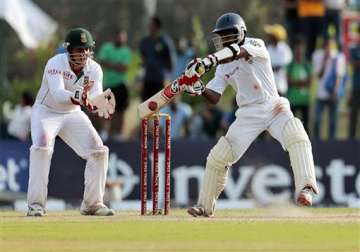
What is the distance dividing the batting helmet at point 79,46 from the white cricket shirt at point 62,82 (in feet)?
0.26

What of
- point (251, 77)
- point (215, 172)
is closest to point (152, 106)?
point (215, 172)

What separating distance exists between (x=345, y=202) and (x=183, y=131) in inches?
128

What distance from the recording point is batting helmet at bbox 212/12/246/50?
12.9m

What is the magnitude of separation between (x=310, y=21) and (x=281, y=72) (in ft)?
6.96

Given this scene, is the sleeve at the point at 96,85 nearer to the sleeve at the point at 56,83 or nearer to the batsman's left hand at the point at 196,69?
the sleeve at the point at 56,83

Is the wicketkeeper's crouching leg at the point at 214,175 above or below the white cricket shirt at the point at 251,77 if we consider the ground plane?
below

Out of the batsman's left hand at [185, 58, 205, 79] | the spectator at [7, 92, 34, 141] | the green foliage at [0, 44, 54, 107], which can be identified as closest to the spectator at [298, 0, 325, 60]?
the spectator at [7, 92, 34, 141]

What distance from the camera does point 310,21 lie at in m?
21.6

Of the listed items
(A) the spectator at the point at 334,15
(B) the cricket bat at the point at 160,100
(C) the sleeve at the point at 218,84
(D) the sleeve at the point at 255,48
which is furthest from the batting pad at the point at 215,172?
(A) the spectator at the point at 334,15

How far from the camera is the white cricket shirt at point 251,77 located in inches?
512

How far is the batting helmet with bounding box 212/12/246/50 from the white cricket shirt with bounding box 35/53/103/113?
3.96 feet

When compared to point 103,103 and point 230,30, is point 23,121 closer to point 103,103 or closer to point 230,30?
point 103,103

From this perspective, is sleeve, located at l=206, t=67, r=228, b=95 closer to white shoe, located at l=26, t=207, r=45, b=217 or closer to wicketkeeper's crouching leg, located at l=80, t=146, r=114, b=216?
wicketkeeper's crouching leg, located at l=80, t=146, r=114, b=216

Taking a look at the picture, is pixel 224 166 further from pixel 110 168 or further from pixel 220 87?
pixel 110 168
